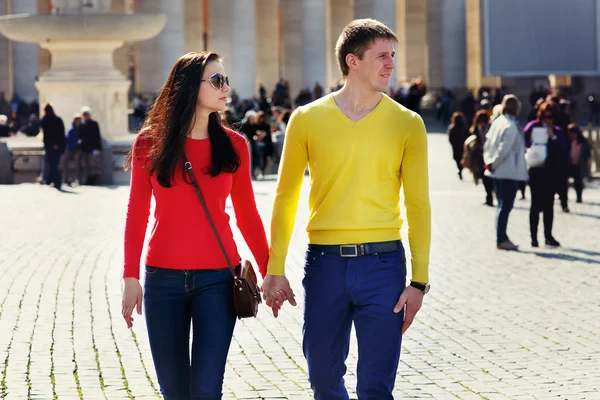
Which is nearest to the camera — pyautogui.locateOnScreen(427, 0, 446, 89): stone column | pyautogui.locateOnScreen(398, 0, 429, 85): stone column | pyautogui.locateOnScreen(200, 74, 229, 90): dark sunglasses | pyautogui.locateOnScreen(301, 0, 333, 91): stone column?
pyautogui.locateOnScreen(200, 74, 229, 90): dark sunglasses

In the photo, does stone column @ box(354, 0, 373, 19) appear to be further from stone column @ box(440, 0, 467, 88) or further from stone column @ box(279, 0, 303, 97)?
stone column @ box(279, 0, 303, 97)

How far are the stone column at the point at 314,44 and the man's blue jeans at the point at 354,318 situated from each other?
57.6 metres

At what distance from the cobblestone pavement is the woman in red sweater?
238 centimetres

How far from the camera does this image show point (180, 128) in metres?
5.91

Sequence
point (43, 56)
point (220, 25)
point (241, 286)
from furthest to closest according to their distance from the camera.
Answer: point (43, 56) < point (220, 25) < point (241, 286)

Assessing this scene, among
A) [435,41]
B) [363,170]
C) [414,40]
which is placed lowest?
[363,170]

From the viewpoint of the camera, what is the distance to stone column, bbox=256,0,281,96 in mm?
80250

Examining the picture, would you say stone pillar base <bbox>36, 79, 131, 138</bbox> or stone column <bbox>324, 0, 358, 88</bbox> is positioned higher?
stone column <bbox>324, 0, 358, 88</bbox>

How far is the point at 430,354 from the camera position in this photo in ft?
31.5

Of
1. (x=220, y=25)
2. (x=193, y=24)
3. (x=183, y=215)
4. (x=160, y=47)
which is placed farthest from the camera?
(x=193, y=24)

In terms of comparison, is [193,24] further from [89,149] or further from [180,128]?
[180,128]

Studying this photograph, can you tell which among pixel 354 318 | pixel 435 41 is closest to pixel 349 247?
pixel 354 318

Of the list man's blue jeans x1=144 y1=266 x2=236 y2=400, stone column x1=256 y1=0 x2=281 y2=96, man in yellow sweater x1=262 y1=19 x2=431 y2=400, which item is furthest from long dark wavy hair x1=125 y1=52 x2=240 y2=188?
stone column x1=256 y1=0 x2=281 y2=96

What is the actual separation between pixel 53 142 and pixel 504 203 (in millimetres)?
12712
